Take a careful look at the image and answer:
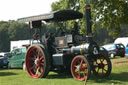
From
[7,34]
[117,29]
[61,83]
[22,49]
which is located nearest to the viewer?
[61,83]

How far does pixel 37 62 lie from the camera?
33.1 ft

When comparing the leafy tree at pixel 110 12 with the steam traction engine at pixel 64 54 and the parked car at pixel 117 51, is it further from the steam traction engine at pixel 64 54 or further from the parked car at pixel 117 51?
the parked car at pixel 117 51

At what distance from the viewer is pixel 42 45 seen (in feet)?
33.2

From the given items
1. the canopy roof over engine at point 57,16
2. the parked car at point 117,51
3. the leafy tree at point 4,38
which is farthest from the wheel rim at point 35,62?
the leafy tree at point 4,38

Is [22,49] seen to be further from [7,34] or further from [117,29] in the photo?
[7,34]

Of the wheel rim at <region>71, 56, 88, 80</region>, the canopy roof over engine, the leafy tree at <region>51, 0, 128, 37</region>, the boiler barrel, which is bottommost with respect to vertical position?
the wheel rim at <region>71, 56, 88, 80</region>

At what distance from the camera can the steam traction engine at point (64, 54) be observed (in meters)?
8.79

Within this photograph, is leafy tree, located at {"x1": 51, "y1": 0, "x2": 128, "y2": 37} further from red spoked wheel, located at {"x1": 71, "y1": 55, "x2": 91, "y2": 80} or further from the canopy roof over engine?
red spoked wheel, located at {"x1": 71, "y1": 55, "x2": 91, "y2": 80}

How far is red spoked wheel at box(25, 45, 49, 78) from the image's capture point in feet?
31.6

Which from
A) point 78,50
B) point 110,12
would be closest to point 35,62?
point 78,50

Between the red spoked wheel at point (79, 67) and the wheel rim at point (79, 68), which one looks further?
the wheel rim at point (79, 68)

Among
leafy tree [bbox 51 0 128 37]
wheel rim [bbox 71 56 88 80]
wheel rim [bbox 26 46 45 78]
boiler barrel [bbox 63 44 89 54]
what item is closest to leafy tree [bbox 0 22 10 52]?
leafy tree [bbox 51 0 128 37]

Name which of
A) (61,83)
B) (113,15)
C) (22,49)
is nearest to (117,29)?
(113,15)

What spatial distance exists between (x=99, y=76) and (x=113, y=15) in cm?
743
